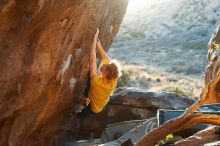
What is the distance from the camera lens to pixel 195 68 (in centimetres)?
4934

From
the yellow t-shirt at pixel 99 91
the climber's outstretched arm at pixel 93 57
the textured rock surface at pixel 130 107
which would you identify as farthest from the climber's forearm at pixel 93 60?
the textured rock surface at pixel 130 107

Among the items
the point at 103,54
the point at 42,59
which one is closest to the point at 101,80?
the point at 103,54

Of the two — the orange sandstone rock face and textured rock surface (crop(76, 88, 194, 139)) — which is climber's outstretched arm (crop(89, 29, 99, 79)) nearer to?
the orange sandstone rock face

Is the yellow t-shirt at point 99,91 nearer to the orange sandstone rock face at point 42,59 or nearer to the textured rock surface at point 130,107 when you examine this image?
the orange sandstone rock face at point 42,59

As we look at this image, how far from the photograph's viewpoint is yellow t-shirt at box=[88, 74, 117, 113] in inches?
442

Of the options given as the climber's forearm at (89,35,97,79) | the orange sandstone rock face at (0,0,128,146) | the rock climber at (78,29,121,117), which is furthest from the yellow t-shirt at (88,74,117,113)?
the orange sandstone rock face at (0,0,128,146)

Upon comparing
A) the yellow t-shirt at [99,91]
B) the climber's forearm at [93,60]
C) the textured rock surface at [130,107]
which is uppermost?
the climber's forearm at [93,60]

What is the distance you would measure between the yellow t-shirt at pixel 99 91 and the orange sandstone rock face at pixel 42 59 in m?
0.70

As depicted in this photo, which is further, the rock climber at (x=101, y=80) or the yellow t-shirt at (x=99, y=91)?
the yellow t-shirt at (x=99, y=91)

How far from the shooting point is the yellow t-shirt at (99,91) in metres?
11.2

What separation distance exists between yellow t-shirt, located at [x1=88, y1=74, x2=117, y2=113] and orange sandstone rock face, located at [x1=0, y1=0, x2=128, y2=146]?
0.70 m

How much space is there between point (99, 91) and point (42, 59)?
2.44m

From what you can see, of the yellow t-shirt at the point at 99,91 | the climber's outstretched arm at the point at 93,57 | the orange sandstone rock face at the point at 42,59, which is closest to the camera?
the orange sandstone rock face at the point at 42,59

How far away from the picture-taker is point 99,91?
11.5 metres
